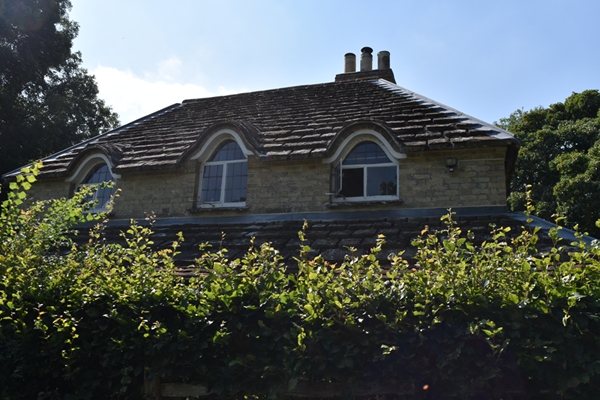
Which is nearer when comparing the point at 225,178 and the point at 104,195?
the point at 225,178

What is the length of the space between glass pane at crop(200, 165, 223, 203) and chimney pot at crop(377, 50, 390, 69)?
8758mm

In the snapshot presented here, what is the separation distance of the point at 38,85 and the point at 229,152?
20.0 metres

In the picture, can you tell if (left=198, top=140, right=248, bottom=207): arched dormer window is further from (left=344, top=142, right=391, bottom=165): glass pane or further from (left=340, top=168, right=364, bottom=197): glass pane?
(left=344, top=142, right=391, bottom=165): glass pane

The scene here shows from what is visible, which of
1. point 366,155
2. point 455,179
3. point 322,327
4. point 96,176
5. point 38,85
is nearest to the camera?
point 322,327

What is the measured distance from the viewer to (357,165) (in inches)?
446

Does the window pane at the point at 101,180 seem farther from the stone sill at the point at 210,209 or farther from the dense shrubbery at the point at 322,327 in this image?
the dense shrubbery at the point at 322,327

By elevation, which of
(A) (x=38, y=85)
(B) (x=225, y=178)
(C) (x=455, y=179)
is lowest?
(C) (x=455, y=179)

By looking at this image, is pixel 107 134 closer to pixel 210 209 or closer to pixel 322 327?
pixel 210 209

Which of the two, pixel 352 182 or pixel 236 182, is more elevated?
pixel 236 182

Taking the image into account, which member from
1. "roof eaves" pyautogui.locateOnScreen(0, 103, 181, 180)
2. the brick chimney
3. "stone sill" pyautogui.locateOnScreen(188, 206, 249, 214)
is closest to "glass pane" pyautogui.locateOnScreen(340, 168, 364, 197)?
"stone sill" pyautogui.locateOnScreen(188, 206, 249, 214)

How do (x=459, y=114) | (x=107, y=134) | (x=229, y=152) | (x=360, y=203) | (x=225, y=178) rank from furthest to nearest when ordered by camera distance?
(x=107, y=134)
(x=229, y=152)
(x=225, y=178)
(x=459, y=114)
(x=360, y=203)

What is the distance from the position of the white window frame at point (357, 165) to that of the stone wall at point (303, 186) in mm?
171

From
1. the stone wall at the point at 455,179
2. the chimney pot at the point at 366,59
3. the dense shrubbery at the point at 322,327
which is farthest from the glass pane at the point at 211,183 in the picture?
the chimney pot at the point at 366,59

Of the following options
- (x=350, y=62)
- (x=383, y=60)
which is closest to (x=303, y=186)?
(x=383, y=60)
